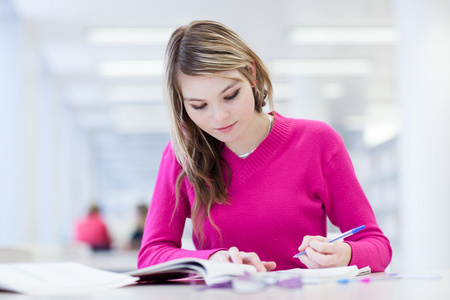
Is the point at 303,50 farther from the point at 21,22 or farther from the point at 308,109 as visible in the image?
the point at 21,22

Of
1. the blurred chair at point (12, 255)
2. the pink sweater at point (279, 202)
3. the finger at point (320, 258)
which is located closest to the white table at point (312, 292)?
the finger at point (320, 258)

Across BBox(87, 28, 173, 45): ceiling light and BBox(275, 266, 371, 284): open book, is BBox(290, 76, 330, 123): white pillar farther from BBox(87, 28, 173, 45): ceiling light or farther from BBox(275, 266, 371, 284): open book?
BBox(275, 266, 371, 284): open book

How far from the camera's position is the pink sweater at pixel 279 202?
4.45 feet

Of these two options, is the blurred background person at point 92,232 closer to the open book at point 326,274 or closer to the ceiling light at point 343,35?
the ceiling light at point 343,35

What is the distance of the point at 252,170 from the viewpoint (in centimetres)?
143

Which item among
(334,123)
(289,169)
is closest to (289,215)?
(289,169)

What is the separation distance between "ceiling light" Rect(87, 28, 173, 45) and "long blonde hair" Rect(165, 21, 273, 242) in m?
4.85

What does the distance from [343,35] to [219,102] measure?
17.8ft

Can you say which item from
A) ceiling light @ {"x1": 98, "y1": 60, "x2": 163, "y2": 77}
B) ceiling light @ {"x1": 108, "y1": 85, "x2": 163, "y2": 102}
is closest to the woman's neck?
ceiling light @ {"x1": 98, "y1": 60, "x2": 163, "y2": 77}

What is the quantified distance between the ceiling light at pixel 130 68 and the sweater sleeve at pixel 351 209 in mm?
5881

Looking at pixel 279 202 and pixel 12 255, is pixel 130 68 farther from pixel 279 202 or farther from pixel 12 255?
pixel 279 202

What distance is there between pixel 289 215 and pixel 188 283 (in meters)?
0.48

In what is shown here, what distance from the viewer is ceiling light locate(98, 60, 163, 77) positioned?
23.6 feet

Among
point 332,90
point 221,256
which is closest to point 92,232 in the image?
point 332,90
